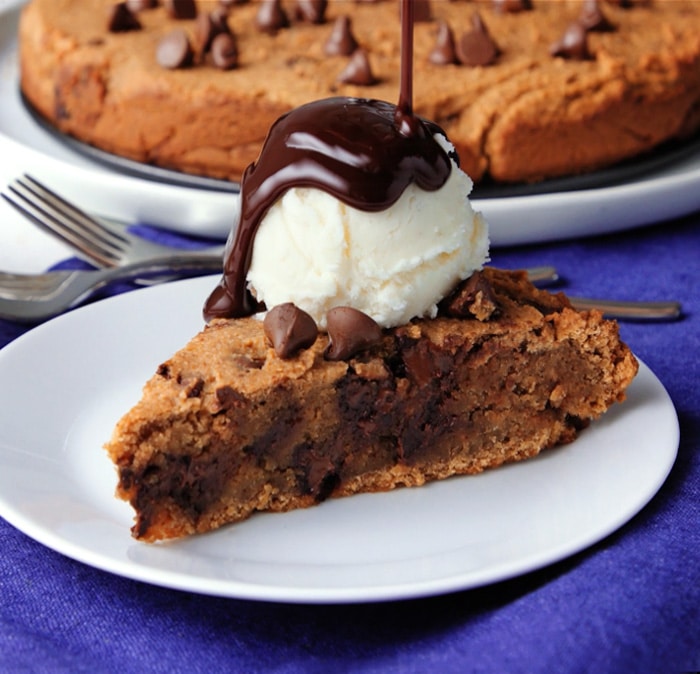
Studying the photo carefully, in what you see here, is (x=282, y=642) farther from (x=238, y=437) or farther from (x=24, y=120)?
(x=24, y=120)

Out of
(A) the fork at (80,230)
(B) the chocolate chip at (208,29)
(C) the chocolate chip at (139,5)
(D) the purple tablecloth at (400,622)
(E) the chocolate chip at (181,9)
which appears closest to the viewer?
(D) the purple tablecloth at (400,622)

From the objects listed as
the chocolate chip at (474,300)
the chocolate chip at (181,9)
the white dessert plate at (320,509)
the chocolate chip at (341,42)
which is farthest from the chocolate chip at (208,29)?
the chocolate chip at (474,300)

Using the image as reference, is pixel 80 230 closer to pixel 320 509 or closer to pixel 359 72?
pixel 359 72

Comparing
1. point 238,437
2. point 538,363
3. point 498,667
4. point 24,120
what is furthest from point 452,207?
point 24,120

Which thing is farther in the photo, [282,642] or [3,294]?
[3,294]

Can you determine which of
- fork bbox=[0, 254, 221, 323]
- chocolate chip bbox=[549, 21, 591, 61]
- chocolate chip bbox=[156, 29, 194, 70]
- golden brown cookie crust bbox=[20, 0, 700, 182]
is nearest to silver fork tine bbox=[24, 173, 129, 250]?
fork bbox=[0, 254, 221, 323]

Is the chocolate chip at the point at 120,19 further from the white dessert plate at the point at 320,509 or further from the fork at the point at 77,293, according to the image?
the white dessert plate at the point at 320,509

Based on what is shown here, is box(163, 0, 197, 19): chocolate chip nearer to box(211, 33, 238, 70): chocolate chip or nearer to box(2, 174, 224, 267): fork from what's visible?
box(211, 33, 238, 70): chocolate chip
